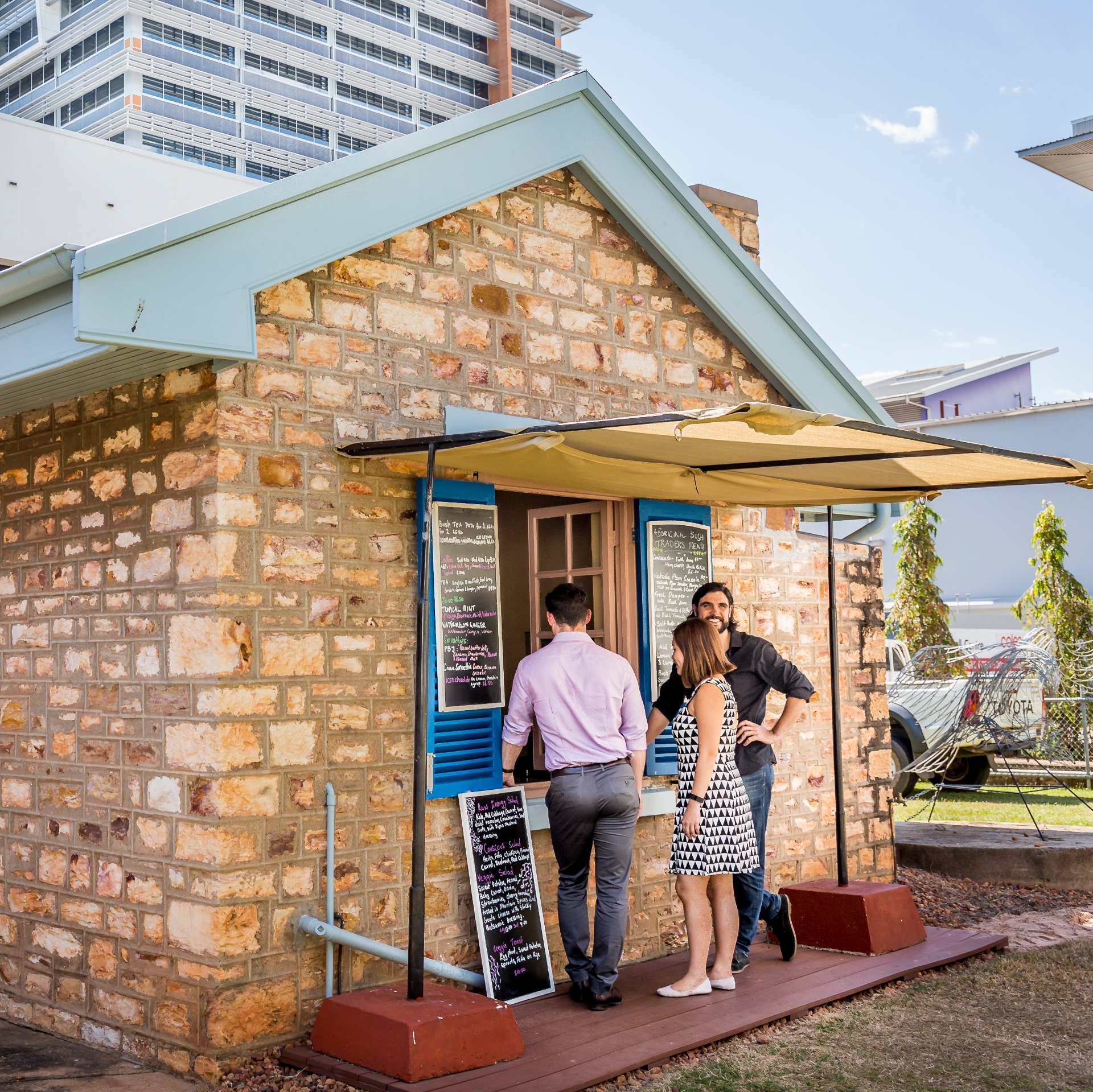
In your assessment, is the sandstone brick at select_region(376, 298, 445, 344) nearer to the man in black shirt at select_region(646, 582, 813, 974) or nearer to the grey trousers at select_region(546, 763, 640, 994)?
the man in black shirt at select_region(646, 582, 813, 974)

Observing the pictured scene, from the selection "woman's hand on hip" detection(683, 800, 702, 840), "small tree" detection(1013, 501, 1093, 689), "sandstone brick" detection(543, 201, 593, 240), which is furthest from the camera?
"small tree" detection(1013, 501, 1093, 689)

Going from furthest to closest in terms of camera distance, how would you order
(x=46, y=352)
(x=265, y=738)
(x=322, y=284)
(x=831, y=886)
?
(x=831, y=886), (x=322, y=284), (x=265, y=738), (x=46, y=352)

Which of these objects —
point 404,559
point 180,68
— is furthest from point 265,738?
point 180,68

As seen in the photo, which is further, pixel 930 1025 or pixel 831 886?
pixel 831 886

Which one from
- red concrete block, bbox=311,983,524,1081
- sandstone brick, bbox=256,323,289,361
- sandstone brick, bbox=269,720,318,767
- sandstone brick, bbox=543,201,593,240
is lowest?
red concrete block, bbox=311,983,524,1081

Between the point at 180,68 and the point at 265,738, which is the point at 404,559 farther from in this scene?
the point at 180,68

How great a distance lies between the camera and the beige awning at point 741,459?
14.6 ft

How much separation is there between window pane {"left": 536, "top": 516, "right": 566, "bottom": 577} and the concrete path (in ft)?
13.0

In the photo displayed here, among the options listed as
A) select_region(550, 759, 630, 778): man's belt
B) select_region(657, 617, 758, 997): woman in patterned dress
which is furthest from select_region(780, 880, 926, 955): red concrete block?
select_region(550, 759, 630, 778): man's belt

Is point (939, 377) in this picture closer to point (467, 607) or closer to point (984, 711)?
point (984, 711)

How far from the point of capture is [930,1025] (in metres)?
5.33

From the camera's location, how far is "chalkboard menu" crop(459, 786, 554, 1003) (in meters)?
5.38

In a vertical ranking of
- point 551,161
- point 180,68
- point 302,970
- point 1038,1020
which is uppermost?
point 180,68

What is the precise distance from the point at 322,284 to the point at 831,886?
4.01 meters
